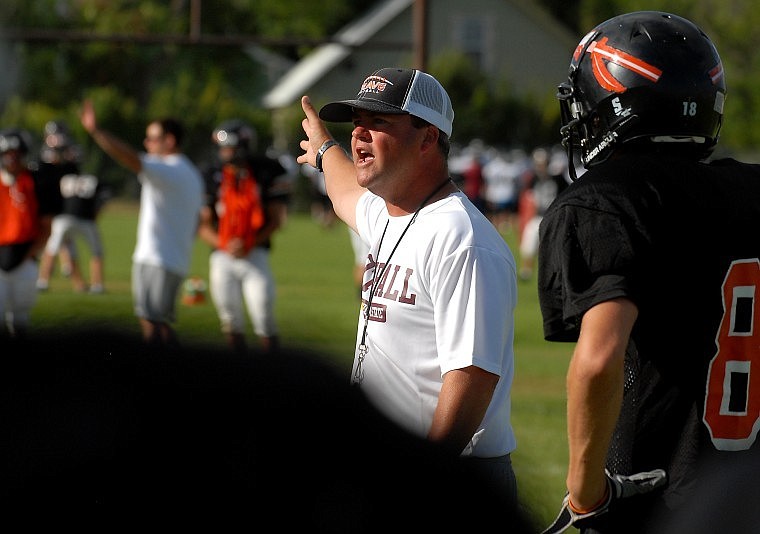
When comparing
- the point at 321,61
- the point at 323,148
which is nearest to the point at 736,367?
the point at 323,148

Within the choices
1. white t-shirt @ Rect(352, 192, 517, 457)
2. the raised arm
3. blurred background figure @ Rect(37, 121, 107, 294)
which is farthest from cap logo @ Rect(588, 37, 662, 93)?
blurred background figure @ Rect(37, 121, 107, 294)

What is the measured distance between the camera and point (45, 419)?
1438 millimetres

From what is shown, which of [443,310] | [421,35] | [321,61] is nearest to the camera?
[443,310]

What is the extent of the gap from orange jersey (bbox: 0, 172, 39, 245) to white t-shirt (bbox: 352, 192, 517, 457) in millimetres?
7891

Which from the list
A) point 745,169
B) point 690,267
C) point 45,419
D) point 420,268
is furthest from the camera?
point 420,268

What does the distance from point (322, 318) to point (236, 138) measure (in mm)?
9093

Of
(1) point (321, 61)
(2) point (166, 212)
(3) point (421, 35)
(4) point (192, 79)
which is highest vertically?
(1) point (321, 61)

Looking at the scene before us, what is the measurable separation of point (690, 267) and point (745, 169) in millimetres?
342

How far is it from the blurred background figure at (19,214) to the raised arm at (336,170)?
643 cm

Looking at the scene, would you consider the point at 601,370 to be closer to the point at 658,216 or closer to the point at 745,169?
the point at 658,216

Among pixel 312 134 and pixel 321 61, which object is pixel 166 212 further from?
pixel 321 61

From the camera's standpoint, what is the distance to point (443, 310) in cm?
335

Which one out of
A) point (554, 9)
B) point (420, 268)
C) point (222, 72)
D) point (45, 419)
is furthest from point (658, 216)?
point (554, 9)

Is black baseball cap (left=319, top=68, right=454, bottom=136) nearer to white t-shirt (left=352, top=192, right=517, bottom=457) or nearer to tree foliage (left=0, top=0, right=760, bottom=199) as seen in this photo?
white t-shirt (left=352, top=192, right=517, bottom=457)
